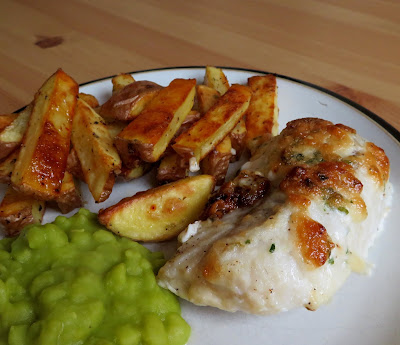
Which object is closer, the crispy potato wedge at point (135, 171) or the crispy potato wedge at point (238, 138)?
the crispy potato wedge at point (135, 171)

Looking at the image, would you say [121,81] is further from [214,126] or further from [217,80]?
[214,126]

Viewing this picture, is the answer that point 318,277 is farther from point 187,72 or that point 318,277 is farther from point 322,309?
point 187,72

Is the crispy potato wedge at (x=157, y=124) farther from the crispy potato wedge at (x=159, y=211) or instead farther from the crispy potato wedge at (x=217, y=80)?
the crispy potato wedge at (x=217, y=80)

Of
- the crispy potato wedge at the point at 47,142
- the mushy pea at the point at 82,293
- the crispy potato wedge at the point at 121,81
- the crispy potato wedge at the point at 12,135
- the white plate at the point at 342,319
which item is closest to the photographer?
the mushy pea at the point at 82,293

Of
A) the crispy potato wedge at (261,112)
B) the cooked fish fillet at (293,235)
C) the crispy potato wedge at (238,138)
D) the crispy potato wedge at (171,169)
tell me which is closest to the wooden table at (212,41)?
the crispy potato wedge at (261,112)

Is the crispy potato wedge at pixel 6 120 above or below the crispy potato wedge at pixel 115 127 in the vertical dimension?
below

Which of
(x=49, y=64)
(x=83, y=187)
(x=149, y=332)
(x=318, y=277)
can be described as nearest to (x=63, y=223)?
(x=83, y=187)
